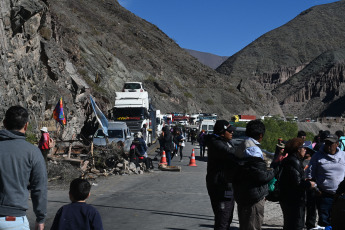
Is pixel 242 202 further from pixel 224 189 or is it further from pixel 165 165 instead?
pixel 165 165

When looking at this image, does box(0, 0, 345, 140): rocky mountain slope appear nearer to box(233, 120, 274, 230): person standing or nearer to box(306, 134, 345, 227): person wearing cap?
box(306, 134, 345, 227): person wearing cap

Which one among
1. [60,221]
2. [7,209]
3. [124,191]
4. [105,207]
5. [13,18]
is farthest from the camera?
[13,18]

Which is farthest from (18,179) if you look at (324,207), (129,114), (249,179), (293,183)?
(129,114)

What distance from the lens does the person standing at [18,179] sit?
416 centimetres

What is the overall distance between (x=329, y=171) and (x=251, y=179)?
8.14ft

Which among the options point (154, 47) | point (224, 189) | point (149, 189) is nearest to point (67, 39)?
point (149, 189)

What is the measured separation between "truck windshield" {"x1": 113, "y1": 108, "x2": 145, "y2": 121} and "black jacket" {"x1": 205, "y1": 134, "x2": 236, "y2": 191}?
2813 cm

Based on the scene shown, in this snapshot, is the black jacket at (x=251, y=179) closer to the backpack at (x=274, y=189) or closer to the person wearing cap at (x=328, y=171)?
the backpack at (x=274, y=189)

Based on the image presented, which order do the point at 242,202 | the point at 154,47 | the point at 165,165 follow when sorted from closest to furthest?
the point at 242,202, the point at 165,165, the point at 154,47

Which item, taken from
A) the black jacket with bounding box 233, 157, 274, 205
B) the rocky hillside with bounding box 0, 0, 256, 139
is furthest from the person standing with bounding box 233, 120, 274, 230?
the rocky hillside with bounding box 0, 0, 256, 139

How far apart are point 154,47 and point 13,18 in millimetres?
91249

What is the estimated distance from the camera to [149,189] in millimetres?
13891

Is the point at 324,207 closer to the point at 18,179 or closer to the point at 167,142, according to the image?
the point at 18,179

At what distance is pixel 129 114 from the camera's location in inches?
1364
